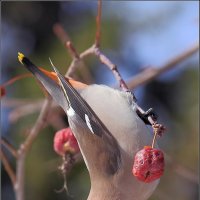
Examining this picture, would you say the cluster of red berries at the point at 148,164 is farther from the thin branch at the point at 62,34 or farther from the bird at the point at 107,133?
the thin branch at the point at 62,34

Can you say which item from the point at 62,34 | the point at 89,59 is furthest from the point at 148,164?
the point at 89,59

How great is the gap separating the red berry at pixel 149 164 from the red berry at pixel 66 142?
1.15 feet

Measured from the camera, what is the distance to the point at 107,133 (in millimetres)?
1305

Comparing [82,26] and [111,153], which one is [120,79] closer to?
[111,153]

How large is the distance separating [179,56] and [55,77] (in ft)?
1.53

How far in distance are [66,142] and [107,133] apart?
0.18 m

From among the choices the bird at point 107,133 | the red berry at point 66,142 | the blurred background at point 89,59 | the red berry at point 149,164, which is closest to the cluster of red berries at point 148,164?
the red berry at point 149,164

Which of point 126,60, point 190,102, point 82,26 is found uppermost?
point 82,26

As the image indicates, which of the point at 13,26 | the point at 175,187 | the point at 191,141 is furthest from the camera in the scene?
the point at 13,26

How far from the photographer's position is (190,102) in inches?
158

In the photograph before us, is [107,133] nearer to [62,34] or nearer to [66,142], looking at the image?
[66,142]

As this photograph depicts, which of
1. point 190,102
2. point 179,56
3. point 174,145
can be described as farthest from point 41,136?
point 179,56

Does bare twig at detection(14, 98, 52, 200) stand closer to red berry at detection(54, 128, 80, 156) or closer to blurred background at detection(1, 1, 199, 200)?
red berry at detection(54, 128, 80, 156)

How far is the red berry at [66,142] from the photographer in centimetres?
144
